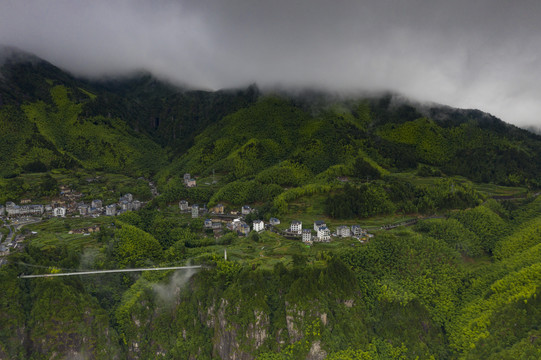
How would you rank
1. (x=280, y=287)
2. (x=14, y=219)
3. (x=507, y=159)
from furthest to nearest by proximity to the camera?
(x=507, y=159) < (x=14, y=219) < (x=280, y=287)

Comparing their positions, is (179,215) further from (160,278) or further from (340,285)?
(340,285)

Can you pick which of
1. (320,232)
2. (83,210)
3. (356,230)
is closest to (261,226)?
(320,232)

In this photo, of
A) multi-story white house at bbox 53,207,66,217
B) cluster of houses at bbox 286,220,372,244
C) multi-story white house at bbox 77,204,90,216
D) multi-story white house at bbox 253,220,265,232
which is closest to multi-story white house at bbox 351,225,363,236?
cluster of houses at bbox 286,220,372,244

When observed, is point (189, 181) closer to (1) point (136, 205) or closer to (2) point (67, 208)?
(1) point (136, 205)

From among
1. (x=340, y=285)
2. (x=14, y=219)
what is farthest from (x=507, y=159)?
(x=14, y=219)

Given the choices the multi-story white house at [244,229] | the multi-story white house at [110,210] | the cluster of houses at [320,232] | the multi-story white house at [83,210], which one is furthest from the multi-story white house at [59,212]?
the cluster of houses at [320,232]
